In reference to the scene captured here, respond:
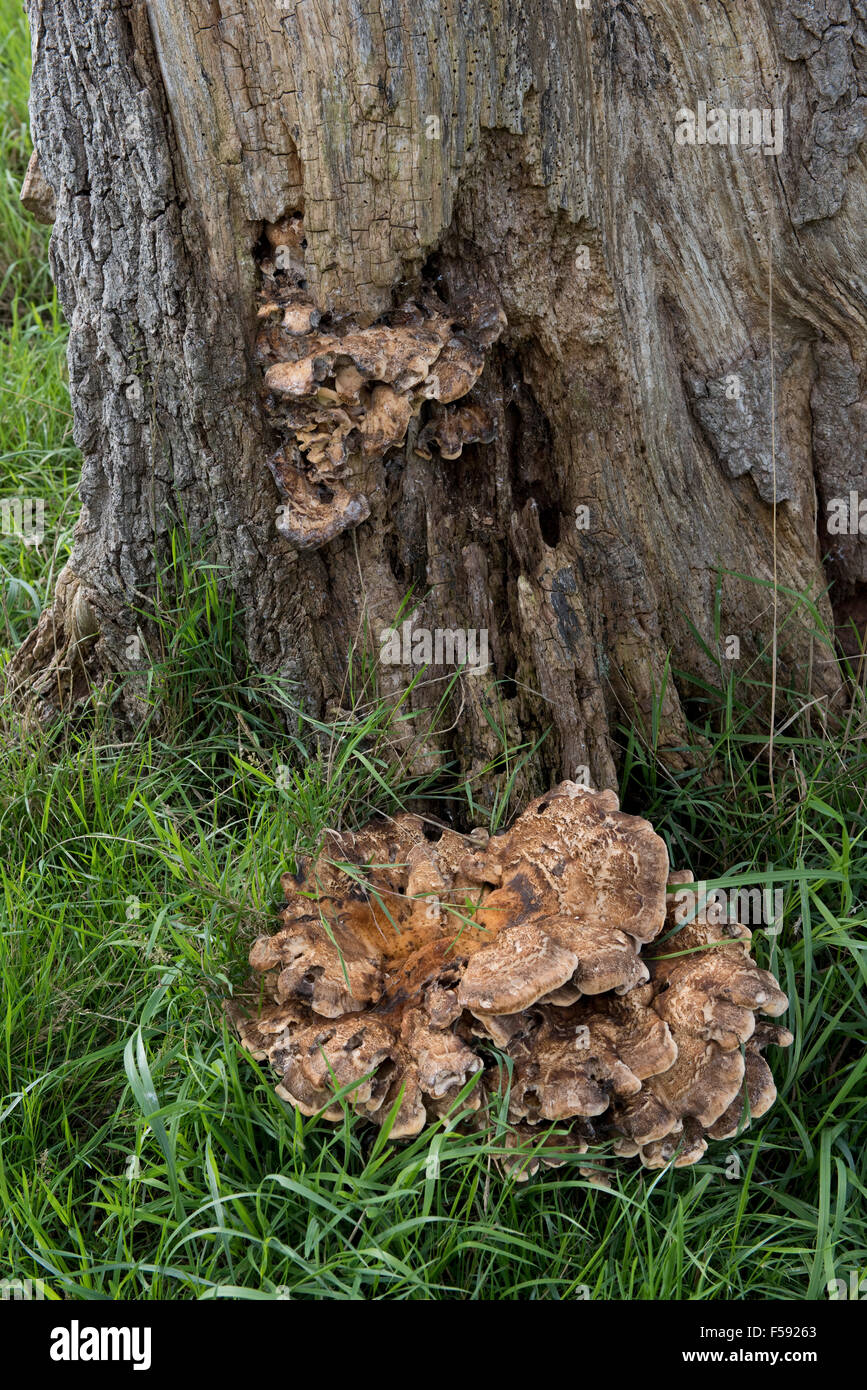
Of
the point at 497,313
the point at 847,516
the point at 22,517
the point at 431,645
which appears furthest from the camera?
the point at 22,517

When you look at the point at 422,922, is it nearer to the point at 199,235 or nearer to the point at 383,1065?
the point at 383,1065

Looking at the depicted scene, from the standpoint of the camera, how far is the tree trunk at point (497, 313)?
10.2 ft

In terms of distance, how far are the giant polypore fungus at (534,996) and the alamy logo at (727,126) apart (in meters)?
2.09

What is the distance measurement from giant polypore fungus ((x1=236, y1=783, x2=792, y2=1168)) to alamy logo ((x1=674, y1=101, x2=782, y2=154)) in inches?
82.3

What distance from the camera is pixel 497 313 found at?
3.34 meters

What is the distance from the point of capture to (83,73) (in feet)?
10.6

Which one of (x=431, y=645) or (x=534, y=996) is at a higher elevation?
(x=431, y=645)

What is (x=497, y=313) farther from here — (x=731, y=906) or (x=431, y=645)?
(x=731, y=906)

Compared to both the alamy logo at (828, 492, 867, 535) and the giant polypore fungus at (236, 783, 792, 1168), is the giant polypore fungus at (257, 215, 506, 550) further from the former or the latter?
the alamy logo at (828, 492, 867, 535)
